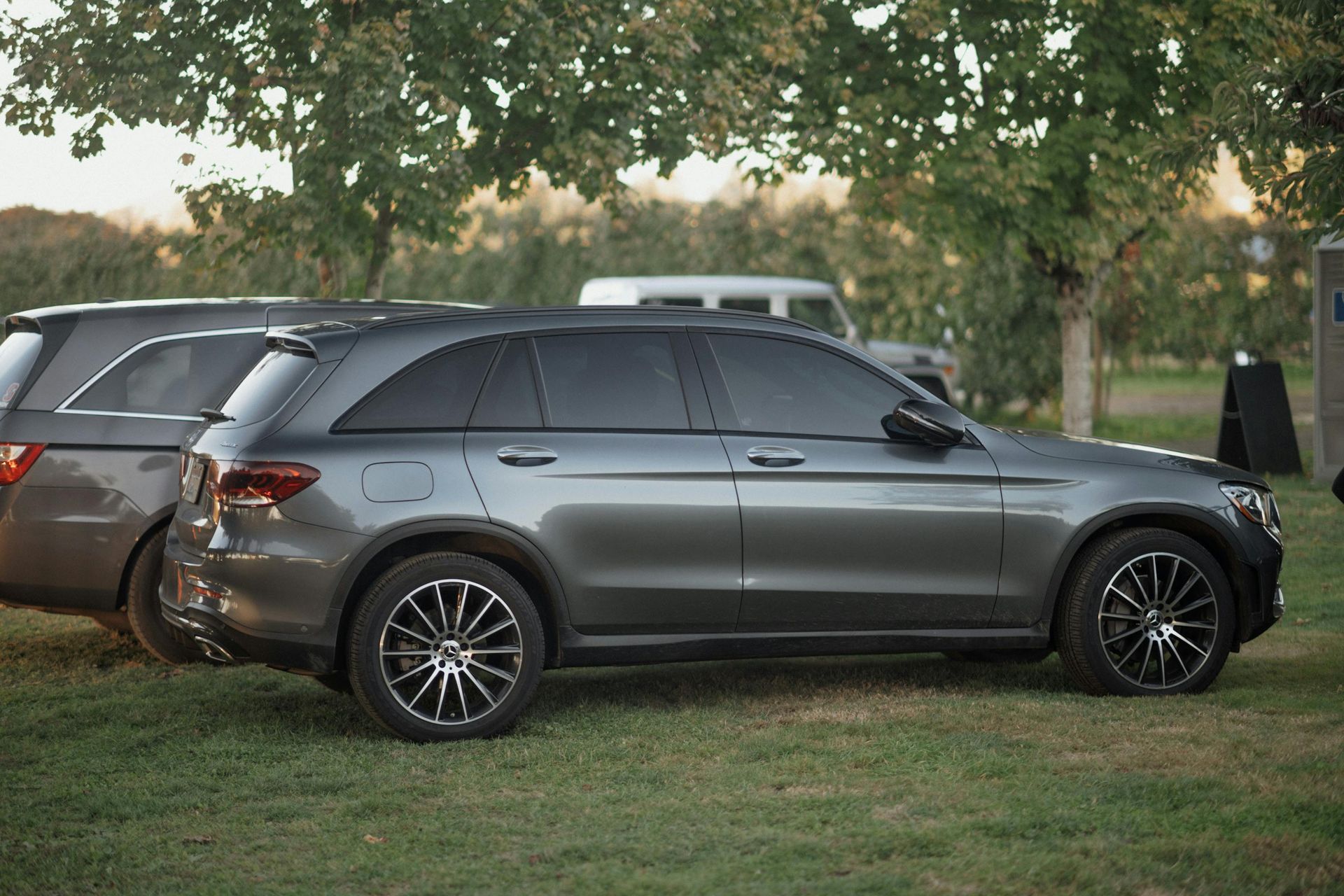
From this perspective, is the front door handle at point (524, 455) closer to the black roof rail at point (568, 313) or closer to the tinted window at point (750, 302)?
the black roof rail at point (568, 313)

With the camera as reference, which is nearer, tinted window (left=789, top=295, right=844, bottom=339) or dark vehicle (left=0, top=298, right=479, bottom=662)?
dark vehicle (left=0, top=298, right=479, bottom=662)

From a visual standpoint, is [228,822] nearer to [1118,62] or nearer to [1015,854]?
[1015,854]

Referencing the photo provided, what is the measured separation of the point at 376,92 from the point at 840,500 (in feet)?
22.0

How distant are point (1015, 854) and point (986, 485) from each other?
2317 mm

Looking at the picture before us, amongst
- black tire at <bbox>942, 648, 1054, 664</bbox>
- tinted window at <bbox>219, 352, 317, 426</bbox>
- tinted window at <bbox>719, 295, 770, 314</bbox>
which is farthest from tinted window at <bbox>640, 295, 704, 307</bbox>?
tinted window at <bbox>219, 352, 317, 426</bbox>

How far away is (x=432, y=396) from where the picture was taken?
246 inches

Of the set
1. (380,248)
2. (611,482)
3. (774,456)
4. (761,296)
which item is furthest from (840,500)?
(761,296)

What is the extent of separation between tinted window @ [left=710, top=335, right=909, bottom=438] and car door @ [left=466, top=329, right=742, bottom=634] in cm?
21

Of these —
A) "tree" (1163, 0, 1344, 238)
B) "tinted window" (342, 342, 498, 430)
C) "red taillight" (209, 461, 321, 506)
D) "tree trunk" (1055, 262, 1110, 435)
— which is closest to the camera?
"red taillight" (209, 461, 321, 506)

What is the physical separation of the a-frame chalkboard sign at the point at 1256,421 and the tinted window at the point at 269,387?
11.9 meters

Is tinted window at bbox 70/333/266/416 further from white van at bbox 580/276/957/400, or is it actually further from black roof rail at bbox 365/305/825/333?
white van at bbox 580/276/957/400

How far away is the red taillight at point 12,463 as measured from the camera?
7.27m

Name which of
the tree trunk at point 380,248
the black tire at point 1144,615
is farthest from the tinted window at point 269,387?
the tree trunk at point 380,248

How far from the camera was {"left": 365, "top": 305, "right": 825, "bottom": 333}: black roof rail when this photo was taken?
6395mm
